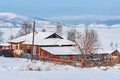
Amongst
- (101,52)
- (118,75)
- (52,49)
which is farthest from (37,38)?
(118,75)

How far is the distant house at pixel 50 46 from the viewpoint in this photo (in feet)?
152

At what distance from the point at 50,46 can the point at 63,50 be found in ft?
14.6

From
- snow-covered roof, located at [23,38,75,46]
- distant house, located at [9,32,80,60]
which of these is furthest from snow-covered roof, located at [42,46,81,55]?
snow-covered roof, located at [23,38,75,46]

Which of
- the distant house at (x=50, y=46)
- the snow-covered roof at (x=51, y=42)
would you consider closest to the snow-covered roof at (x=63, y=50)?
the distant house at (x=50, y=46)

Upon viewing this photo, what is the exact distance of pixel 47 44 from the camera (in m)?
51.4

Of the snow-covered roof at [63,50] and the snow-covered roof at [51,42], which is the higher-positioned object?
the snow-covered roof at [51,42]

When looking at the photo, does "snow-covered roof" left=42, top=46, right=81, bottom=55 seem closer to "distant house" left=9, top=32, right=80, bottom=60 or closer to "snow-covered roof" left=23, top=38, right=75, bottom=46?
"distant house" left=9, top=32, right=80, bottom=60

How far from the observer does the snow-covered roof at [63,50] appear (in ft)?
152

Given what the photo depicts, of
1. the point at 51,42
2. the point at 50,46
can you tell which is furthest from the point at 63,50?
the point at 51,42

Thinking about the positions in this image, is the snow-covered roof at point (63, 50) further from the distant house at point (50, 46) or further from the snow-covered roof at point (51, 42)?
the snow-covered roof at point (51, 42)

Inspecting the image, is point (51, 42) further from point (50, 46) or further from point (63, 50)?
point (63, 50)

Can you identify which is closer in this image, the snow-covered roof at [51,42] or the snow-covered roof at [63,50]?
the snow-covered roof at [63,50]

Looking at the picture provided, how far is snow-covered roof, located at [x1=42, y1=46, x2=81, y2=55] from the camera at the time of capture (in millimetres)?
46263

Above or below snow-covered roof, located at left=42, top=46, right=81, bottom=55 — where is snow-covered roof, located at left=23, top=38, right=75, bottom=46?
above
